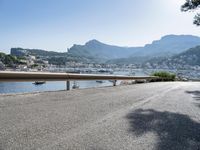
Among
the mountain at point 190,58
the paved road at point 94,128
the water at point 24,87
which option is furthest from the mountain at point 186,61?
the paved road at point 94,128

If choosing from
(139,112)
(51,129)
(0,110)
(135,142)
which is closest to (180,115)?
(139,112)

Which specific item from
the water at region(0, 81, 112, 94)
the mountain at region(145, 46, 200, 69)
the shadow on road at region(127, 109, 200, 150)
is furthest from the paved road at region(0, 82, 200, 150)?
the mountain at region(145, 46, 200, 69)

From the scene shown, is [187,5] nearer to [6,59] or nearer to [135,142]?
[135,142]

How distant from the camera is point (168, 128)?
5074 millimetres

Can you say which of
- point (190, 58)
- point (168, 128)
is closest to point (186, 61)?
point (190, 58)

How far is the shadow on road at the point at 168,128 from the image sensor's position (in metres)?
4.03

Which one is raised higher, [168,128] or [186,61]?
[186,61]

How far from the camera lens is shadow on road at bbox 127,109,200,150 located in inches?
159

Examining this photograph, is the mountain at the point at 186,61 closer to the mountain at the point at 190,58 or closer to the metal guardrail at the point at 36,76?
the mountain at the point at 190,58

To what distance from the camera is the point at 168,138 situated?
4328 millimetres

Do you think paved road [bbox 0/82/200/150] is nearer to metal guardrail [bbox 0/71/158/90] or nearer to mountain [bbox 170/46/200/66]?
metal guardrail [bbox 0/71/158/90]

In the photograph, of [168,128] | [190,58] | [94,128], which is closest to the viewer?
[94,128]

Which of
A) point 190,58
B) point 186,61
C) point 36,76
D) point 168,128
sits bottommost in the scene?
point 168,128

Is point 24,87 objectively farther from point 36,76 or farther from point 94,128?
point 94,128
